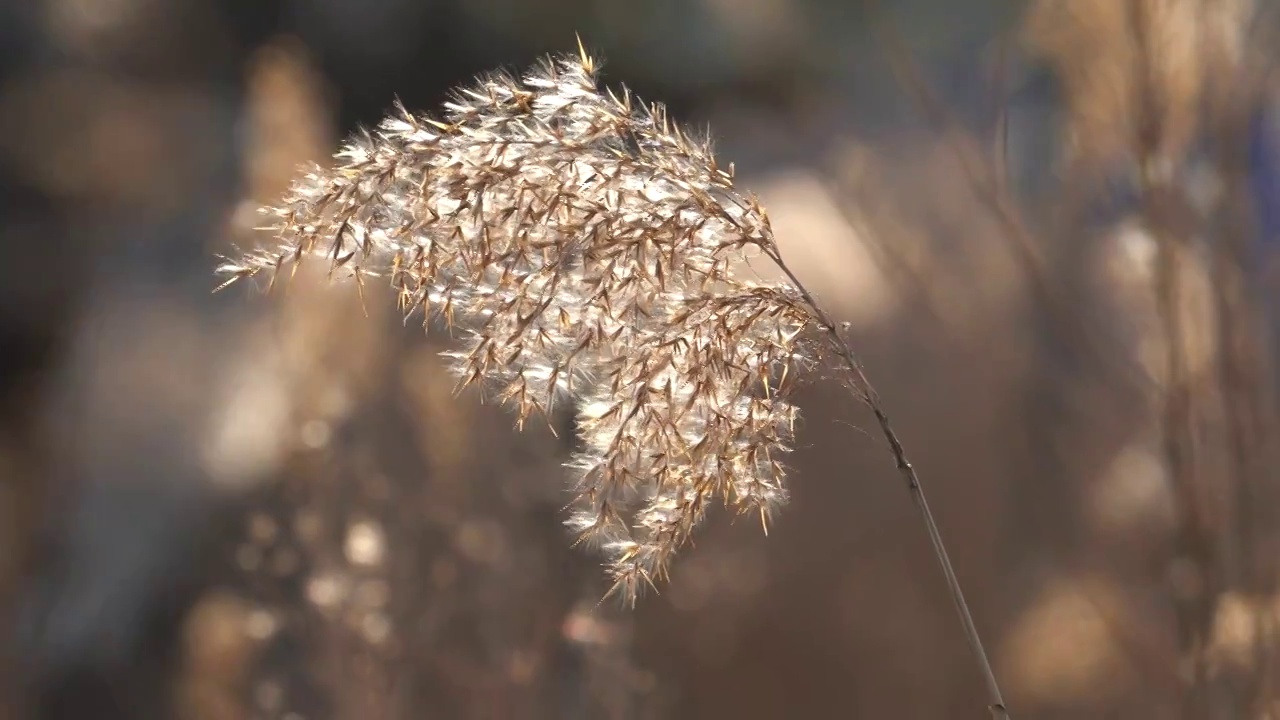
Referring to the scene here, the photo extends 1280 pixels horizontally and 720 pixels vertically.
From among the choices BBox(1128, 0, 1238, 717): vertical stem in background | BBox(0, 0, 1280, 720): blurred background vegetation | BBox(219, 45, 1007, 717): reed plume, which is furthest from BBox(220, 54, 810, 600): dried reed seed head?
BBox(0, 0, 1280, 720): blurred background vegetation

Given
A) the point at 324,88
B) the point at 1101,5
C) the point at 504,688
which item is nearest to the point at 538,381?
the point at 1101,5

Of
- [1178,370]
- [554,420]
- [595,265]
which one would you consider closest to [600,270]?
[595,265]

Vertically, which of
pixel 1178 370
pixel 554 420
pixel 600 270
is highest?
pixel 1178 370

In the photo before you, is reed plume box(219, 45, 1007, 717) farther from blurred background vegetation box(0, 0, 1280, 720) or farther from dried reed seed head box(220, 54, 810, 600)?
blurred background vegetation box(0, 0, 1280, 720)

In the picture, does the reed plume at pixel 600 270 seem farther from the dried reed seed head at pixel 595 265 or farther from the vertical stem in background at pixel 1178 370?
the vertical stem in background at pixel 1178 370

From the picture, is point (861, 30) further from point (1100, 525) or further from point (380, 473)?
point (380, 473)

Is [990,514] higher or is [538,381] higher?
[990,514]

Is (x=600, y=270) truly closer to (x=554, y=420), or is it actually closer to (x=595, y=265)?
(x=595, y=265)
